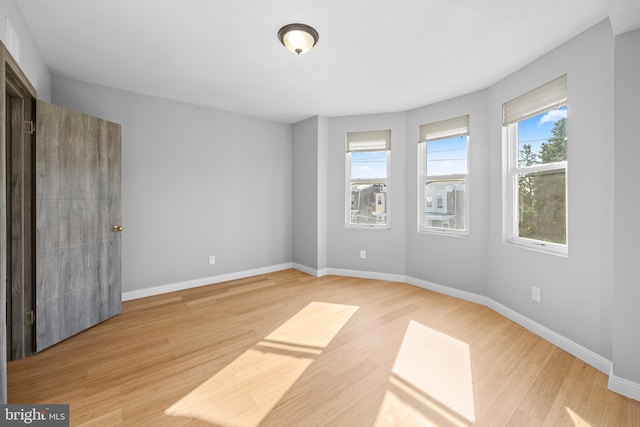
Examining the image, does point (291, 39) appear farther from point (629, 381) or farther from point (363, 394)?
point (629, 381)

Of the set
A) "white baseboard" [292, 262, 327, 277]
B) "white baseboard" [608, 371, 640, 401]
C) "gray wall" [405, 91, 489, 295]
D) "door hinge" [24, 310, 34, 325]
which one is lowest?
"white baseboard" [608, 371, 640, 401]

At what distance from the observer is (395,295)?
3.77m

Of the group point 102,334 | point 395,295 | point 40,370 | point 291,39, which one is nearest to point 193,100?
point 291,39

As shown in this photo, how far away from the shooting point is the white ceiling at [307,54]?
6.61 feet

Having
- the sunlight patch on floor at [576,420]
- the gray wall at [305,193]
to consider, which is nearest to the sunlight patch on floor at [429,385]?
the sunlight patch on floor at [576,420]

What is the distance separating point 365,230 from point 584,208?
2727mm

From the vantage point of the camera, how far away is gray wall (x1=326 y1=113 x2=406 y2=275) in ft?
14.3

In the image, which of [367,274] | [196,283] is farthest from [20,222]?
[367,274]

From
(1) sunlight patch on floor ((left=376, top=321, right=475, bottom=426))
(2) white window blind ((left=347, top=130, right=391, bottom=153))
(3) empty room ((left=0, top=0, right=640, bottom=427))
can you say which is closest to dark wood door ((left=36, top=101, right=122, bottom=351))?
(3) empty room ((left=0, top=0, right=640, bottom=427))

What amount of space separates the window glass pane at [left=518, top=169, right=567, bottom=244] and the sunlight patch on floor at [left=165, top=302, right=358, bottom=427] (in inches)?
86.2

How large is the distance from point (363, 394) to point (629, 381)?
1.78m

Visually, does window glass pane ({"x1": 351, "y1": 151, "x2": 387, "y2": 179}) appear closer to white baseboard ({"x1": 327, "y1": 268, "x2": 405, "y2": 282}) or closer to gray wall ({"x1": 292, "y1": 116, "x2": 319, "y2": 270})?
gray wall ({"x1": 292, "y1": 116, "x2": 319, "y2": 270})

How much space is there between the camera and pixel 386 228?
446 centimetres

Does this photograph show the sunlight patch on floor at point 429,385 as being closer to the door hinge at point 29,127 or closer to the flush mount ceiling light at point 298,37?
the flush mount ceiling light at point 298,37
